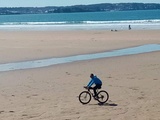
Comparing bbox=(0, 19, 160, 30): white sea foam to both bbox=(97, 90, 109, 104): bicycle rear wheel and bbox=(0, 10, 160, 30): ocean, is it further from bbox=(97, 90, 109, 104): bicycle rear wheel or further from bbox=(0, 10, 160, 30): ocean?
bbox=(97, 90, 109, 104): bicycle rear wheel

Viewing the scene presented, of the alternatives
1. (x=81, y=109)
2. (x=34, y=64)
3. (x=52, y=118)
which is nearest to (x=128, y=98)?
(x=81, y=109)

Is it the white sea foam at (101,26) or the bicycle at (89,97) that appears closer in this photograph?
the bicycle at (89,97)

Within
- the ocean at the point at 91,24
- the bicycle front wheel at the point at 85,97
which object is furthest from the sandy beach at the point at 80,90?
the ocean at the point at 91,24

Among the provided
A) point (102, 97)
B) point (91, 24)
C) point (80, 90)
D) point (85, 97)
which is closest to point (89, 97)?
point (85, 97)

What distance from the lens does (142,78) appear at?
1700cm

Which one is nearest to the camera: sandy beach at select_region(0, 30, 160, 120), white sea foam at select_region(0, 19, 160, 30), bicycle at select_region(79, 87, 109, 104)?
sandy beach at select_region(0, 30, 160, 120)

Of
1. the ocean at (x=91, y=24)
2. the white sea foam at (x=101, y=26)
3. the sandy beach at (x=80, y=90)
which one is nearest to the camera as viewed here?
the sandy beach at (x=80, y=90)

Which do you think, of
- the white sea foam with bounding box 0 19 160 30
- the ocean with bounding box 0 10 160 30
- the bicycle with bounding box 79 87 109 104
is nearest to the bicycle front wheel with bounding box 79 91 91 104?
the bicycle with bounding box 79 87 109 104

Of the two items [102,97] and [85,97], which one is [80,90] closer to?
[85,97]

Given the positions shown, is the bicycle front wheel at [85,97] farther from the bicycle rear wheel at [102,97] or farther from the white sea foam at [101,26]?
the white sea foam at [101,26]

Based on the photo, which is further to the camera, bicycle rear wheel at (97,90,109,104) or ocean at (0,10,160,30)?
ocean at (0,10,160,30)

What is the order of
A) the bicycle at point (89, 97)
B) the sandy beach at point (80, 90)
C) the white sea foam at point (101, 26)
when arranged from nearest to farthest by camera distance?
the sandy beach at point (80, 90)
the bicycle at point (89, 97)
the white sea foam at point (101, 26)

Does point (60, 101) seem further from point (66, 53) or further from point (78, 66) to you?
point (66, 53)

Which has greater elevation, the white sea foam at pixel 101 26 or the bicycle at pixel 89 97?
the white sea foam at pixel 101 26
